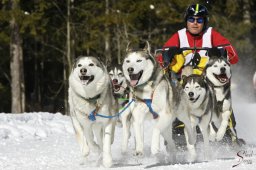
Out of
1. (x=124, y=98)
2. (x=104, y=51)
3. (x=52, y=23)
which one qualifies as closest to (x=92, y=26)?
(x=104, y=51)

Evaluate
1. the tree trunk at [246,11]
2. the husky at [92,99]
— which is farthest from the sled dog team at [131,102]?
the tree trunk at [246,11]

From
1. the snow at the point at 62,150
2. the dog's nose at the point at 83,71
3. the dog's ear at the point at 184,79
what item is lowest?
the snow at the point at 62,150

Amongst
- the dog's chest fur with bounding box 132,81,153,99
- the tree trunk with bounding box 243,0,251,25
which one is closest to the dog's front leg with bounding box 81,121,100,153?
the dog's chest fur with bounding box 132,81,153,99

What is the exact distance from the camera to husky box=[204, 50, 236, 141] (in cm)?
846

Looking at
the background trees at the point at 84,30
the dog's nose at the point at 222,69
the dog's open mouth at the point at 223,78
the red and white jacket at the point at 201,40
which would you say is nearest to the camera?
the dog's nose at the point at 222,69

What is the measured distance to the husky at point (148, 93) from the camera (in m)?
7.25

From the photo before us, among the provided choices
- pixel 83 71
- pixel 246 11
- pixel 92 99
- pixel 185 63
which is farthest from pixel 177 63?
pixel 246 11

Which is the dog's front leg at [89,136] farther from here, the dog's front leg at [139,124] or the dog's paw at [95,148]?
the dog's front leg at [139,124]

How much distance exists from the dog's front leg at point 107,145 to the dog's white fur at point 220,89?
179 centimetres

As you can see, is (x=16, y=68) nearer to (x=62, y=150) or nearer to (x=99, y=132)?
(x=62, y=150)

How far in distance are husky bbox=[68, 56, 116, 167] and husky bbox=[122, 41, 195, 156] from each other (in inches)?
11.8

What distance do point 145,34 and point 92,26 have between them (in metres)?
2.82

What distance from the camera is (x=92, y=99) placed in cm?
732

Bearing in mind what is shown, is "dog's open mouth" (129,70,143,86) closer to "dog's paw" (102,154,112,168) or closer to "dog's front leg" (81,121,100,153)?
"dog's front leg" (81,121,100,153)
